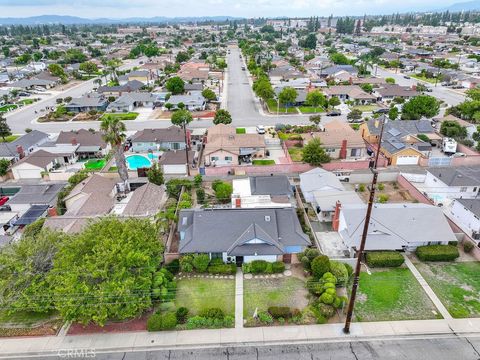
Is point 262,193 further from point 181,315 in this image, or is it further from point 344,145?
point 344,145

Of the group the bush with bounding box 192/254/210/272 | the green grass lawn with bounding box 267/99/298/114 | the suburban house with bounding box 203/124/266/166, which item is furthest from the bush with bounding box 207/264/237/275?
the green grass lawn with bounding box 267/99/298/114

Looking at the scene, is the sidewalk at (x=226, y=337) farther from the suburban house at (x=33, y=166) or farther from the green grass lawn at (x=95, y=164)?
the green grass lawn at (x=95, y=164)

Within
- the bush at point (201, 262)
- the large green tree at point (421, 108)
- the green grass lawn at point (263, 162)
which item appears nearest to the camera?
the bush at point (201, 262)

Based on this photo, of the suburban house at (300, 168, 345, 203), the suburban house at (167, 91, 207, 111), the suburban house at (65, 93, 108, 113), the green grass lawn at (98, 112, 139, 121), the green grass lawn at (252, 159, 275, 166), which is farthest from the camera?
the suburban house at (65, 93, 108, 113)

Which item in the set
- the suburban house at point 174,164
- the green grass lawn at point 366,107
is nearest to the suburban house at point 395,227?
the suburban house at point 174,164

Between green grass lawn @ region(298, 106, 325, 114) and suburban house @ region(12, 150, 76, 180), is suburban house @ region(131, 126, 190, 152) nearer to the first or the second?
suburban house @ region(12, 150, 76, 180)
